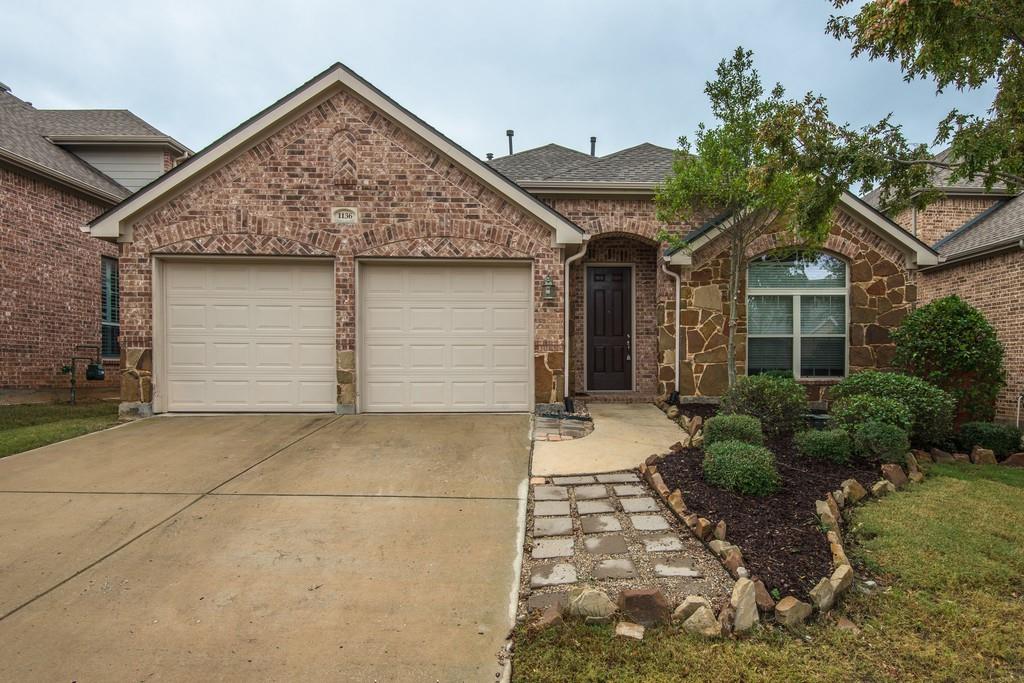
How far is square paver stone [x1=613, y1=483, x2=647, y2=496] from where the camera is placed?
14.1 ft

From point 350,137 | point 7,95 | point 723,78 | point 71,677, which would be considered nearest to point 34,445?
point 71,677

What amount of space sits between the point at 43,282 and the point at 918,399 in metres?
15.5

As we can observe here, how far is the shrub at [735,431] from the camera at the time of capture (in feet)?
16.6

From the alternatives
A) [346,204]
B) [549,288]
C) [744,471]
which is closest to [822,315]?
[549,288]

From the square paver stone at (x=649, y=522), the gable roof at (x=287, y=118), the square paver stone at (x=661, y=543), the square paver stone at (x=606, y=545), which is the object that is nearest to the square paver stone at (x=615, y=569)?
the square paver stone at (x=606, y=545)

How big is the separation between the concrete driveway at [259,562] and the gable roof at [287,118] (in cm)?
380

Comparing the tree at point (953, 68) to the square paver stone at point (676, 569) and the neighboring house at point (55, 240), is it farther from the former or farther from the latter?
the neighboring house at point (55, 240)

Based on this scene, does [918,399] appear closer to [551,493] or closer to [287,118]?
[551,493]

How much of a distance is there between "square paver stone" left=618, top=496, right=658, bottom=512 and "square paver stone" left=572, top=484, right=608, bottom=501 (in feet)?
0.73

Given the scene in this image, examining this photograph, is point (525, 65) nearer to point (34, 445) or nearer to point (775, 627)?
point (34, 445)

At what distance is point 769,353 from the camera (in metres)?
9.34

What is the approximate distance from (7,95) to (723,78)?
18.2 metres

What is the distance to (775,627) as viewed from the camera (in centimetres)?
261

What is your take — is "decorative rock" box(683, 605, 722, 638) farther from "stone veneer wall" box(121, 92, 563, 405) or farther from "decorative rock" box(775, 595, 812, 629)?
"stone veneer wall" box(121, 92, 563, 405)
